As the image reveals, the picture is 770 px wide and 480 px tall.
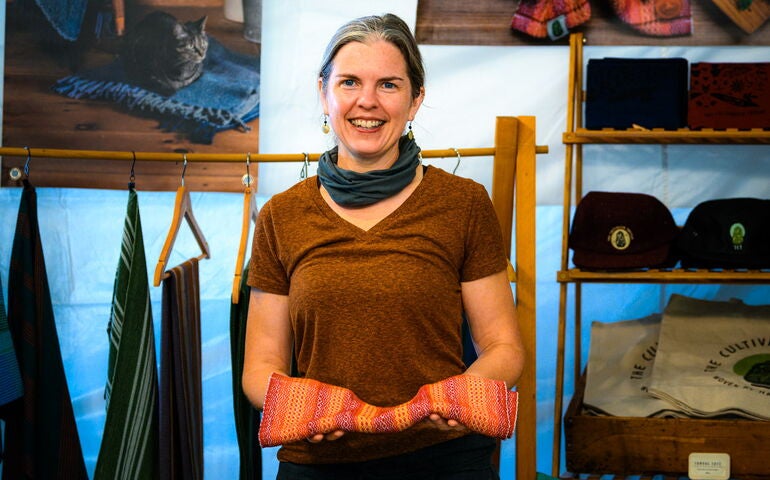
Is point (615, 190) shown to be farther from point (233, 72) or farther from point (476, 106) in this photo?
point (233, 72)

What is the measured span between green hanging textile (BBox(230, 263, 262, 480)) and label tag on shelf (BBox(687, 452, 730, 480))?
3.33 ft

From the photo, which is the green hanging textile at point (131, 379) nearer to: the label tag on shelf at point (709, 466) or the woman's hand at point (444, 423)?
the woman's hand at point (444, 423)

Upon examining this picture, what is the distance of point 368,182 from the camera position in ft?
4.92

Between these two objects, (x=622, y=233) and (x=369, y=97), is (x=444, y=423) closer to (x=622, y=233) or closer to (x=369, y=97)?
(x=369, y=97)

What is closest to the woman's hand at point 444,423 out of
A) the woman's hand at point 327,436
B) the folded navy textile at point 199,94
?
the woman's hand at point 327,436

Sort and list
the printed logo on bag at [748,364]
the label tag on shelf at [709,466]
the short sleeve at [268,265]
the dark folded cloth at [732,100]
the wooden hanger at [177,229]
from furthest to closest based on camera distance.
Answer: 1. the dark folded cloth at [732,100]
2. the printed logo on bag at [748,364]
3. the label tag on shelf at [709,466]
4. the wooden hanger at [177,229]
5. the short sleeve at [268,265]

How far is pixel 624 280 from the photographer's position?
7.88ft

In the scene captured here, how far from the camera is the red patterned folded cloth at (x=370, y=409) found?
128 centimetres

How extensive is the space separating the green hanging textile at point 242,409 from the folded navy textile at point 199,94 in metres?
0.72

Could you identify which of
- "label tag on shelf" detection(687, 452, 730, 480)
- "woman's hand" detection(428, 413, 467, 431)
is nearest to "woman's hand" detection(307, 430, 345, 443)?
"woman's hand" detection(428, 413, 467, 431)

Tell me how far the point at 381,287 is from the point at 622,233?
1.16m

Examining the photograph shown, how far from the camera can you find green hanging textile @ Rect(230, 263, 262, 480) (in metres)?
2.06

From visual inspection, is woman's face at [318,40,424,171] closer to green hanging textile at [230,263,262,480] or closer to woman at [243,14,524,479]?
woman at [243,14,524,479]

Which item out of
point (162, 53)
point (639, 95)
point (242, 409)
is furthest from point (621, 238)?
point (162, 53)
